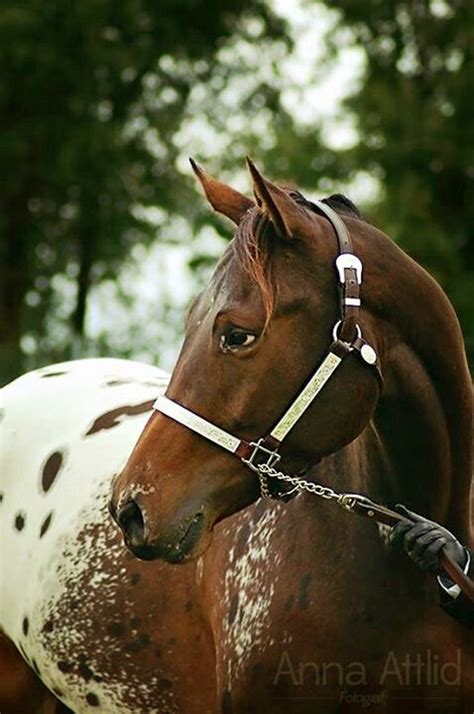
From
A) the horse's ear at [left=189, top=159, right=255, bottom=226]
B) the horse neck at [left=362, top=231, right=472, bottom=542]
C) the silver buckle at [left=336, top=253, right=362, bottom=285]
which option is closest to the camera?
the silver buckle at [left=336, top=253, right=362, bottom=285]

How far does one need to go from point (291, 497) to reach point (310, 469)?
0.12 meters

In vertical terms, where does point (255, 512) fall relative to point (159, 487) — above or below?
below

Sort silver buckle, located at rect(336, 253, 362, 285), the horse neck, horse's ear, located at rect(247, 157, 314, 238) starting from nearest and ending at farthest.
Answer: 1. horse's ear, located at rect(247, 157, 314, 238)
2. silver buckle, located at rect(336, 253, 362, 285)
3. the horse neck

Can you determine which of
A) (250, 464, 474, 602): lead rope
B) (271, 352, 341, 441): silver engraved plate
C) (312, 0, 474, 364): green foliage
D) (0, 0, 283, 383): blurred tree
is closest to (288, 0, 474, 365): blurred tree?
(312, 0, 474, 364): green foliage

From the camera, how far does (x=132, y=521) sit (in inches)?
139

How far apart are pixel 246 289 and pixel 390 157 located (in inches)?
668

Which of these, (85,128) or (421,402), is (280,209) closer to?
(421,402)

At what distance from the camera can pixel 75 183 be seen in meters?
21.5

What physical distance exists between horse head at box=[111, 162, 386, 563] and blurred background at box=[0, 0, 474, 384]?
44.6 ft

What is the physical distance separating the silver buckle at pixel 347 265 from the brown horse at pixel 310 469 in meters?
0.03

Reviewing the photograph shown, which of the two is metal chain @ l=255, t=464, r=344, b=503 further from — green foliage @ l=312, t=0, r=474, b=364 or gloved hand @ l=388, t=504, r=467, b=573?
green foliage @ l=312, t=0, r=474, b=364

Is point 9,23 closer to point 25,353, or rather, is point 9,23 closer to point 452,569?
point 25,353

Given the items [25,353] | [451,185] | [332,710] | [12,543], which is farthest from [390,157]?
[332,710]

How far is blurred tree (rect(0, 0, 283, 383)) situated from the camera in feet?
65.4
